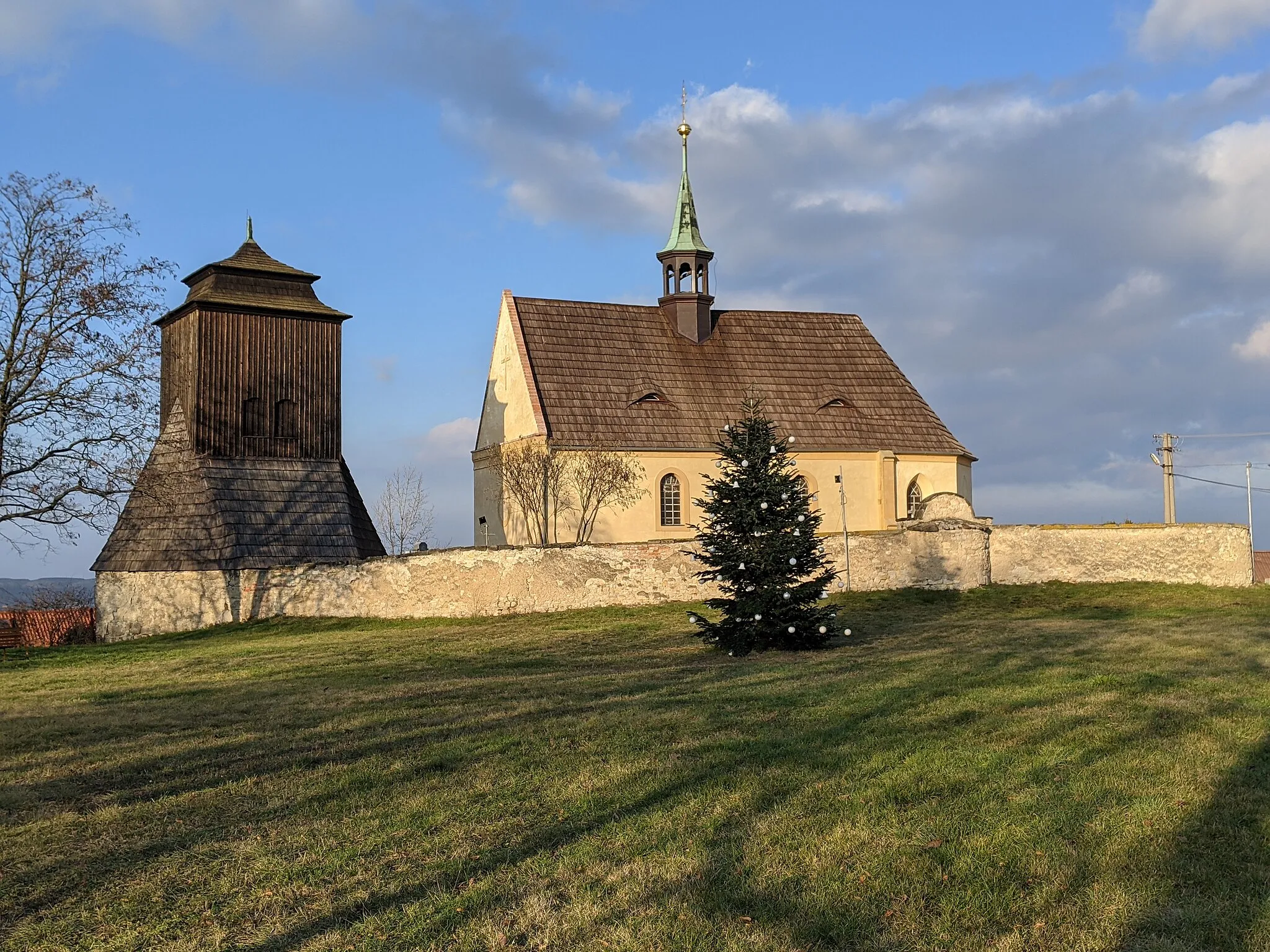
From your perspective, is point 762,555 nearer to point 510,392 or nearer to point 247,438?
point 247,438

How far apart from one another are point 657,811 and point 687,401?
92.0ft

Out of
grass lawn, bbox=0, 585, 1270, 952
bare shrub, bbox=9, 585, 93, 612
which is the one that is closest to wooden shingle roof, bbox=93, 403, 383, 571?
bare shrub, bbox=9, 585, 93, 612

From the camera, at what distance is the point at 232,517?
2822 centimetres

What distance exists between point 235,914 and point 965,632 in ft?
52.9

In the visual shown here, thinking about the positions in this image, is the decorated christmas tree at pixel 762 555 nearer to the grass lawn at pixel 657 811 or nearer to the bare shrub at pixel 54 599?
the grass lawn at pixel 657 811

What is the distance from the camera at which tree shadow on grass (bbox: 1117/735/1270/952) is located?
488 cm

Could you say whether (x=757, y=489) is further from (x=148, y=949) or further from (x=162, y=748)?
(x=148, y=949)

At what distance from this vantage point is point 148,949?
16.1ft

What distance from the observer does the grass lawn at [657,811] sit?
512 centimetres

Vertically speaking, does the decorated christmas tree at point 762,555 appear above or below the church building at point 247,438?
below

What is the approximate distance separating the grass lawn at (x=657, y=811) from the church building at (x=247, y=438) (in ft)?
47.4

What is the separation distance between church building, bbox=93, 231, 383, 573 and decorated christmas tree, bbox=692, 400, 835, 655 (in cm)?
1321

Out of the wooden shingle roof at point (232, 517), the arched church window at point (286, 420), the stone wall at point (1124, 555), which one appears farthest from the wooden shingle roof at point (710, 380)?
the stone wall at point (1124, 555)

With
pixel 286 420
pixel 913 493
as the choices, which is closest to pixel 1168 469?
pixel 913 493
